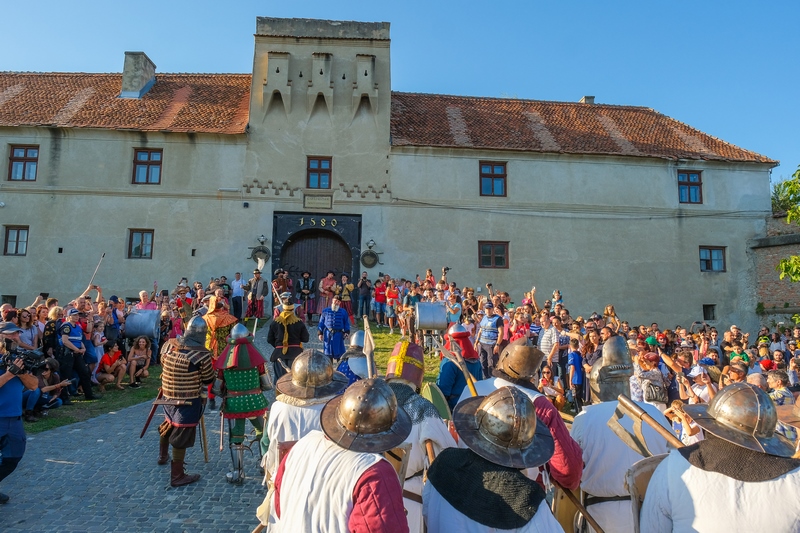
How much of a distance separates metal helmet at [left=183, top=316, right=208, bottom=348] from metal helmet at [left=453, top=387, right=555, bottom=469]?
186 inches

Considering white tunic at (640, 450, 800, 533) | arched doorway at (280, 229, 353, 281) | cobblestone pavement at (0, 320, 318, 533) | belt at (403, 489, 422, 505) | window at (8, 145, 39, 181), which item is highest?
window at (8, 145, 39, 181)

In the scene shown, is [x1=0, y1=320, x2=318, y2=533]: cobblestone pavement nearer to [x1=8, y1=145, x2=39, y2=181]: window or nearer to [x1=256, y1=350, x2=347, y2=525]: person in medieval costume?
[x1=256, y1=350, x2=347, y2=525]: person in medieval costume

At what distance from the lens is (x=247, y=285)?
61.1 feet

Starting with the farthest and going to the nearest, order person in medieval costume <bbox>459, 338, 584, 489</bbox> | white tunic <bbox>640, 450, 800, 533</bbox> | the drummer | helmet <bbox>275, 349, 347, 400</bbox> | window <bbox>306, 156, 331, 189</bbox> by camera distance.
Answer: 1. window <bbox>306, 156, 331, 189</bbox>
2. the drummer
3. helmet <bbox>275, 349, 347, 400</bbox>
4. person in medieval costume <bbox>459, 338, 584, 489</bbox>
5. white tunic <bbox>640, 450, 800, 533</bbox>

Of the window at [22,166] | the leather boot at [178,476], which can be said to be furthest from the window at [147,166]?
the leather boot at [178,476]

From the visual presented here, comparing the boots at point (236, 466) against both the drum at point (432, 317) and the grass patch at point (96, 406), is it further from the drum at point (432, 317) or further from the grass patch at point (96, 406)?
the drum at point (432, 317)

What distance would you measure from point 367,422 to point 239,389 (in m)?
4.38

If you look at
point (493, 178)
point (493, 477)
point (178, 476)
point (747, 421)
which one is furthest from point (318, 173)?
point (747, 421)

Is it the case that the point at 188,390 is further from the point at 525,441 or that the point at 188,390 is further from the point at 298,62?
the point at 298,62

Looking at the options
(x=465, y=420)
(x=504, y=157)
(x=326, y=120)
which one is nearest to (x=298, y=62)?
(x=326, y=120)

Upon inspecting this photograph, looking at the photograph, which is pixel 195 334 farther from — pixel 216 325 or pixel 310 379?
pixel 310 379

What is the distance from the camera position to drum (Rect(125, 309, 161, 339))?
12.4 metres

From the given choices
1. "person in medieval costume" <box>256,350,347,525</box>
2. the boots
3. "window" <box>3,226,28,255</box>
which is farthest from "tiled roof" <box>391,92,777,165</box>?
"person in medieval costume" <box>256,350,347,525</box>

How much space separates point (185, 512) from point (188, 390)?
4.44 ft
